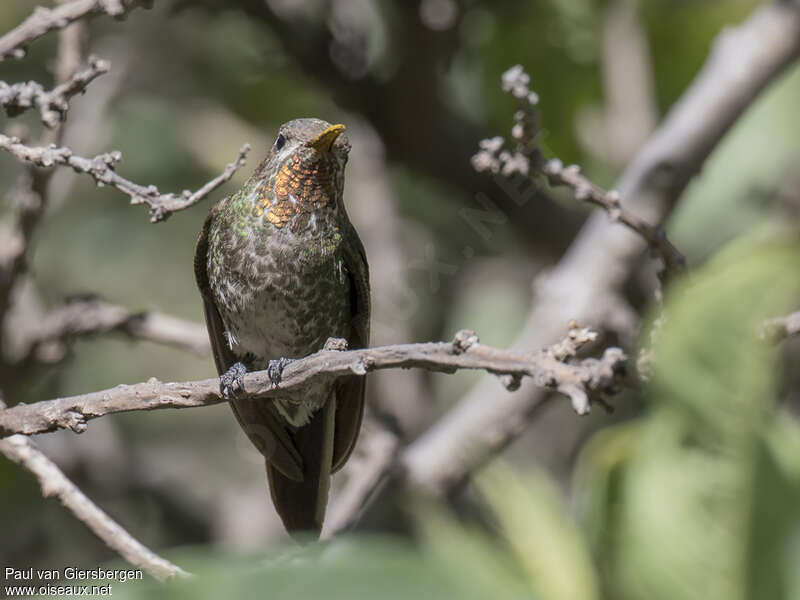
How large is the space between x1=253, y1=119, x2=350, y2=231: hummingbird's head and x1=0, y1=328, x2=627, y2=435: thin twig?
1112 millimetres

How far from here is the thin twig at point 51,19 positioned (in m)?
2.62

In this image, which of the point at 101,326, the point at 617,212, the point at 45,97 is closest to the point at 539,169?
the point at 617,212

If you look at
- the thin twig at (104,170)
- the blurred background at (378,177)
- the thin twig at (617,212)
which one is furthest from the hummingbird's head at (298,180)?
the thin twig at (104,170)

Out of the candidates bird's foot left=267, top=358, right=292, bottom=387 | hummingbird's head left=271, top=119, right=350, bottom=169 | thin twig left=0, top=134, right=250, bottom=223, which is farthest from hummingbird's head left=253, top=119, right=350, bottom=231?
thin twig left=0, top=134, right=250, bottom=223

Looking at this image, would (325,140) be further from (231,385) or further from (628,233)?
(628,233)

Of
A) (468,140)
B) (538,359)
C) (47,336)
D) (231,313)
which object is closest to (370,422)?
(231,313)

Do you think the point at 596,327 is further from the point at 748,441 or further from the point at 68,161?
the point at 748,441

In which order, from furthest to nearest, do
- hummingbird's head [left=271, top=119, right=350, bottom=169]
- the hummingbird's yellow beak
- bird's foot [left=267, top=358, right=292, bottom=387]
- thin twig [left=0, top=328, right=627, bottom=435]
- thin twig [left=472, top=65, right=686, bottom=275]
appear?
1. hummingbird's head [left=271, top=119, right=350, bottom=169]
2. the hummingbird's yellow beak
3. bird's foot [left=267, top=358, right=292, bottom=387]
4. thin twig [left=472, top=65, right=686, bottom=275]
5. thin twig [left=0, top=328, right=627, bottom=435]

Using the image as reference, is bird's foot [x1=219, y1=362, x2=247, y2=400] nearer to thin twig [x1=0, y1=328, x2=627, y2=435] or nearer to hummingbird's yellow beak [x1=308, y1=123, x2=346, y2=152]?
thin twig [x1=0, y1=328, x2=627, y2=435]

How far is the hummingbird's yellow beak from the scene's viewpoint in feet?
11.2

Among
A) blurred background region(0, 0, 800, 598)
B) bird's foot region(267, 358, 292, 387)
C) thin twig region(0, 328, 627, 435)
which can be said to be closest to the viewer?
thin twig region(0, 328, 627, 435)

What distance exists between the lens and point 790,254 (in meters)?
1.22

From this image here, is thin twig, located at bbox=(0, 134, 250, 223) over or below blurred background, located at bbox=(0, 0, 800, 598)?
over

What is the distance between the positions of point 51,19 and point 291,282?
1252mm
